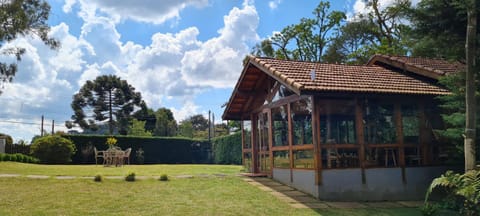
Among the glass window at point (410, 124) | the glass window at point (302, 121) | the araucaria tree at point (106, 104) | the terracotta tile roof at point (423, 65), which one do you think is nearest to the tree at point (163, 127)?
the araucaria tree at point (106, 104)

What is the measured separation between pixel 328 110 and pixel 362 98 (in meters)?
0.99

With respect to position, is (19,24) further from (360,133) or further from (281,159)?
(360,133)

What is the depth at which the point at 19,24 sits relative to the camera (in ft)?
37.2

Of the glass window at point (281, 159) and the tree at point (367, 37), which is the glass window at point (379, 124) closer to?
the glass window at point (281, 159)

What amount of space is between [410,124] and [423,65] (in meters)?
2.80

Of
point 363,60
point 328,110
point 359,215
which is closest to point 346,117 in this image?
point 328,110

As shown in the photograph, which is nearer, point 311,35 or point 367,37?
point 367,37

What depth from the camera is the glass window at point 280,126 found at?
1123cm

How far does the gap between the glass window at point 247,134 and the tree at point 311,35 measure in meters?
18.8

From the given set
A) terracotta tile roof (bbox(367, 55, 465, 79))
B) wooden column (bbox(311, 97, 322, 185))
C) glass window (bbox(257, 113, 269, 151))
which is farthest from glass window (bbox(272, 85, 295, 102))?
terracotta tile roof (bbox(367, 55, 465, 79))

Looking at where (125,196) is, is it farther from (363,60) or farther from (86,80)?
(86,80)

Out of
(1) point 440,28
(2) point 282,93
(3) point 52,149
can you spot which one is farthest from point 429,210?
(3) point 52,149

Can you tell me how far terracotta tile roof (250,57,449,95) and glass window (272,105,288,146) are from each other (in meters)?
1.26

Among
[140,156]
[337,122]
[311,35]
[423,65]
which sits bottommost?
[140,156]
